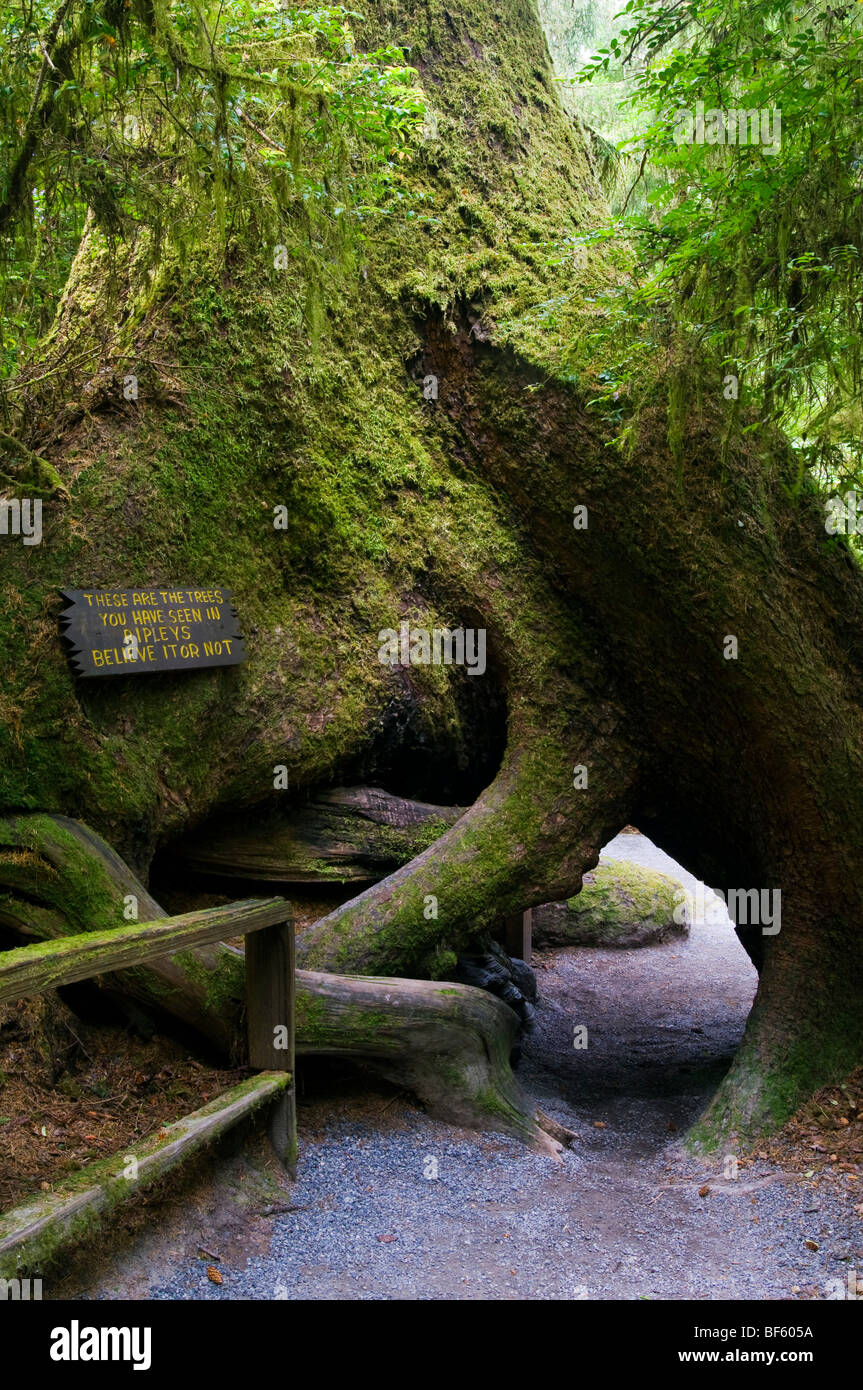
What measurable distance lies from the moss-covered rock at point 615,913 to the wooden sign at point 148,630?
949 cm

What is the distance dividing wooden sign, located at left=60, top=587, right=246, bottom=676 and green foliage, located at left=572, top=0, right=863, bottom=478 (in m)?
3.19

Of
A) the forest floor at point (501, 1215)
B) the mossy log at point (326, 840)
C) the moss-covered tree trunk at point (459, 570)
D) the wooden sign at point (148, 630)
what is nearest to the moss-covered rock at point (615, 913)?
the moss-covered tree trunk at point (459, 570)

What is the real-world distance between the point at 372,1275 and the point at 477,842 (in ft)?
10.7

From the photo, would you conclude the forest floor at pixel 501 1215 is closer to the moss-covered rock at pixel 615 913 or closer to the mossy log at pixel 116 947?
the mossy log at pixel 116 947

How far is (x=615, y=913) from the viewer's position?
15.6 meters

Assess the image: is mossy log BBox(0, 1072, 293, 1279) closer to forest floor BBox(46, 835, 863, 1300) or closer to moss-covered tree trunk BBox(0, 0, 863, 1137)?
forest floor BBox(46, 835, 863, 1300)

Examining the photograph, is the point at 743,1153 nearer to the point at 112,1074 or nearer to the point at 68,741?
the point at 112,1074

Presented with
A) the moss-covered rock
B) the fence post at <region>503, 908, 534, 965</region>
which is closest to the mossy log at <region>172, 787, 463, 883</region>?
the fence post at <region>503, 908, 534, 965</region>

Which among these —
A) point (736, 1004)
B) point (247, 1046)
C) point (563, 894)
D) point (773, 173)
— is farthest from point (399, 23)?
point (736, 1004)

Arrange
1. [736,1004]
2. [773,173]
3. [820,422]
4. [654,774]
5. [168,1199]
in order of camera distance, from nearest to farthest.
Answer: [168,1199] < [773,173] < [820,422] < [654,774] < [736,1004]

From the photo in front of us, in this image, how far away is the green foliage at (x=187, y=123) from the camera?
16.4 feet

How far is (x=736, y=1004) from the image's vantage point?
12453 millimetres

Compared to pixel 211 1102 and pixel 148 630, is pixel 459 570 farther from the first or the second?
pixel 211 1102

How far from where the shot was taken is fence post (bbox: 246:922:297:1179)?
5676 millimetres
